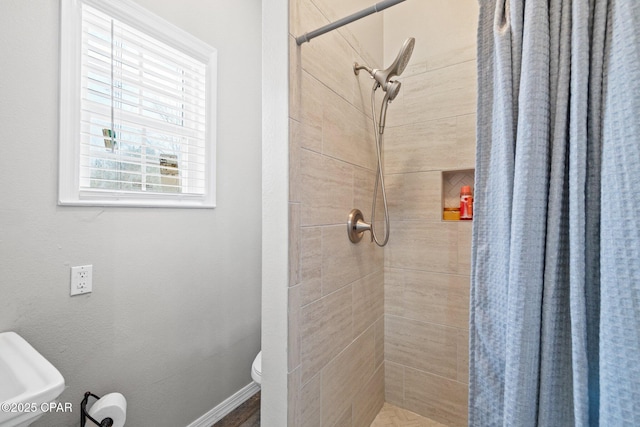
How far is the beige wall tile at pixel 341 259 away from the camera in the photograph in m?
1.12

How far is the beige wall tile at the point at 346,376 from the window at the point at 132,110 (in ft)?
3.91

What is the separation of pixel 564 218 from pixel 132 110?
6.15 feet

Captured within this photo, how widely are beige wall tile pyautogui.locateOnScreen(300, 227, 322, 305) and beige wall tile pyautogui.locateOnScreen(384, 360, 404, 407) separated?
903 millimetres

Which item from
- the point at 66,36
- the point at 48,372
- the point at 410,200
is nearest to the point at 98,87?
the point at 66,36

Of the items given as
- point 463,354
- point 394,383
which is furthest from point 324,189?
point 394,383

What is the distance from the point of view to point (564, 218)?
69 cm

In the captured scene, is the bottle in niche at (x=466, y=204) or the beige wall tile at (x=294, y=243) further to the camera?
the bottle in niche at (x=466, y=204)

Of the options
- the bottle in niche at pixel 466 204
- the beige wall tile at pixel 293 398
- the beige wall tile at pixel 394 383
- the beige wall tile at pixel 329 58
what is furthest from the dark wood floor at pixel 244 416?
the beige wall tile at pixel 329 58

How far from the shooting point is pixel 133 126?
149cm

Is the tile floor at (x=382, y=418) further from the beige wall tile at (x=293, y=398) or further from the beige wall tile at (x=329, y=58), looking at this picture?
the beige wall tile at (x=329, y=58)

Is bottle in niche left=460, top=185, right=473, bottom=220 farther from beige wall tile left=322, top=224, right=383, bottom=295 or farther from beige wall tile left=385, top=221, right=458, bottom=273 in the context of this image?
beige wall tile left=322, top=224, right=383, bottom=295

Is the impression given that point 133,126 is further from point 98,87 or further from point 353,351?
point 353,351

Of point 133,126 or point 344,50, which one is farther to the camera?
point 133,126

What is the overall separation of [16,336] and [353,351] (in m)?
1.34
